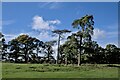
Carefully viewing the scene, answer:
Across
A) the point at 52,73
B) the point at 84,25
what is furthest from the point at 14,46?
the point at 52,73

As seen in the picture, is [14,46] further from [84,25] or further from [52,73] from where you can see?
[52,73]

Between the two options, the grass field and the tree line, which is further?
the tree line

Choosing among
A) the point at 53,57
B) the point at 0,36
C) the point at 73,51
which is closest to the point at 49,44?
the point at 53,57

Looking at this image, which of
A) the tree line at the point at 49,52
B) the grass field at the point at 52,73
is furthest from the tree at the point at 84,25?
the grass field at the point at 52,73

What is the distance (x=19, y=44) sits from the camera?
76.5 m

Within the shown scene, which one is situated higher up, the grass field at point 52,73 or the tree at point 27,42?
the tree at point 27,42

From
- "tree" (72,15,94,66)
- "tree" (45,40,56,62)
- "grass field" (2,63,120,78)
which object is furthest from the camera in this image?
"tree" (45,40,56,62)

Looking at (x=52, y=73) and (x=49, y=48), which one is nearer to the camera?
(x=52, y=73)

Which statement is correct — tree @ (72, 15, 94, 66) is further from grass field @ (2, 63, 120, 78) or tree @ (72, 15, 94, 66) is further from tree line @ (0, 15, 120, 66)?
grass field @ (2, 63, 120, 78)

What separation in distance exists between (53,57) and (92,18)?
2639 cm

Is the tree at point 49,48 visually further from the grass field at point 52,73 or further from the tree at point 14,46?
the grass field at point 52,73

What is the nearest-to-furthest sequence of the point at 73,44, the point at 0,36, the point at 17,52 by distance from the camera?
the point at 73,44 < the point at 0,36 < the point at 17,52

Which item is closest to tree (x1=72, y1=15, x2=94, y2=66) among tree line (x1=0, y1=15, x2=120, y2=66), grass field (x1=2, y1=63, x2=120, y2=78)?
tree line (x1=0, y1=15, x2=120, y2=66)

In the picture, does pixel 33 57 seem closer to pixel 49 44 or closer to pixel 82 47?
pixel 49 44
